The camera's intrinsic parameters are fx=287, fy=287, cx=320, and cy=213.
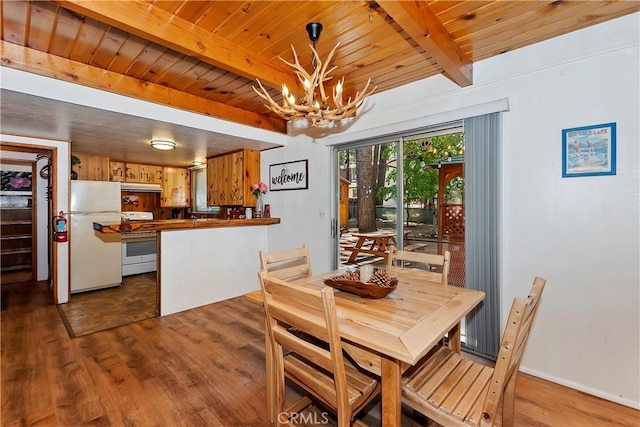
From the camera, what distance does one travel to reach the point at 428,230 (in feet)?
9.27

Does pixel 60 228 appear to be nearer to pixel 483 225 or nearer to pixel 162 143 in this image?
pixel 162 143

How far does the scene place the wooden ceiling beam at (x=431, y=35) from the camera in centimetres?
149

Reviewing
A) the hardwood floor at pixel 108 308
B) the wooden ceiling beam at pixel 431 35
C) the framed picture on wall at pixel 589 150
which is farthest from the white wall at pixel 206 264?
the framed picture on wall at pixel 589 150

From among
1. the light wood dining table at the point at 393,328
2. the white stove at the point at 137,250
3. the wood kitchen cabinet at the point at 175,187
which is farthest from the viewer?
the wood kitchen cabinet at the point at 175,187

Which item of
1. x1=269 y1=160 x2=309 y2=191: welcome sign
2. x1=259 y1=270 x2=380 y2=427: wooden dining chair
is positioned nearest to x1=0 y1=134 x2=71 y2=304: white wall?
x1=269 y1=160 x2=309 y2=191: welcome sign

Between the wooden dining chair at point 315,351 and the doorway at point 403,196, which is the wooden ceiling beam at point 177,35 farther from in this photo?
the wooden dining chair at point 315,351

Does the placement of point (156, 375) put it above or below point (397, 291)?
below

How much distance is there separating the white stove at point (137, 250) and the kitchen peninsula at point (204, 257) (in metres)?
1.25

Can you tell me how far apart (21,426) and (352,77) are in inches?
131

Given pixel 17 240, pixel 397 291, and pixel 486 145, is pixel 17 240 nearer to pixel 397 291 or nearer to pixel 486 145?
pixel 397 291

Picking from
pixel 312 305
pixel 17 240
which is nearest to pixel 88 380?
pixel 312 305

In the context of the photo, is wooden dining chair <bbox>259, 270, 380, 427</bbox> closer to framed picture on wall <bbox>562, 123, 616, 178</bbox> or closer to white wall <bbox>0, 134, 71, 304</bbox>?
framed picture on wall <bbox>562, 123, 616, 178</bbox>

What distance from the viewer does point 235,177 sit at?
14.5 feet

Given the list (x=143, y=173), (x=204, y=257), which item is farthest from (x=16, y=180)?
(x=204, y=257)
